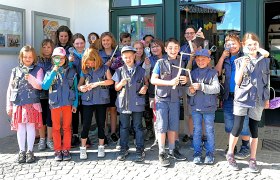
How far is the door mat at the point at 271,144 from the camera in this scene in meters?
5.23

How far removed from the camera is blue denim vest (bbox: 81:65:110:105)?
4.62 m

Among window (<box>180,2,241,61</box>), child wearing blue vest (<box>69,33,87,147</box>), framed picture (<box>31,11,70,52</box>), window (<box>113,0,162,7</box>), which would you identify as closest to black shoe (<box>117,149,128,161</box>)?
child wearing blue vest (<box>69,33,87,147</box>)

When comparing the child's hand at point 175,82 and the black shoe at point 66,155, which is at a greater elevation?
the child's hand at point 175,82

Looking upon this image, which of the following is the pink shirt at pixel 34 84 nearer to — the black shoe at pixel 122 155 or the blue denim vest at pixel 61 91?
the blue denim vest at pixel 61 91

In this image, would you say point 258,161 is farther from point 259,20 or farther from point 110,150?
point 259,20

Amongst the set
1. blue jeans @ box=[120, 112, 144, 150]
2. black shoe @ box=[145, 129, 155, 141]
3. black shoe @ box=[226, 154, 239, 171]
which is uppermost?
blue jeans @ box=[120, 112, 144, 150]

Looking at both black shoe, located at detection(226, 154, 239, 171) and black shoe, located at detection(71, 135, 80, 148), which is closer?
black shoe, located at detection(226, 154, 239, 171)

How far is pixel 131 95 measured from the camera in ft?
14.9

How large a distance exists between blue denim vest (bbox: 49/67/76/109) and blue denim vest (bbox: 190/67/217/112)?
1.69m

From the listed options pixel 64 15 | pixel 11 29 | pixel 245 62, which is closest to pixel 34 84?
pixel 11 29

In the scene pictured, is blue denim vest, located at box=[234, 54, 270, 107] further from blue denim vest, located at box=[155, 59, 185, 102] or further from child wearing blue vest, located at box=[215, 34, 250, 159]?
blue denim vest, located at box=[155, 59, 185, 102]

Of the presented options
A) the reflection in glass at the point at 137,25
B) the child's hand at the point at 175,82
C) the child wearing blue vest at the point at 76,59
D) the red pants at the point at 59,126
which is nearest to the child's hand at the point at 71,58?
the child wearing blue vest at the point at 76,59

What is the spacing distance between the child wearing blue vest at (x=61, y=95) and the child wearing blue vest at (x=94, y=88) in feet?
0.51

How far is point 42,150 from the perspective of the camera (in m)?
5.15
